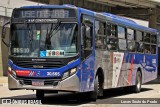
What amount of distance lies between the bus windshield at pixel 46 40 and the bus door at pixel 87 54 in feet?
1.55

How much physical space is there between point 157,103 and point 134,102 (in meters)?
0.89

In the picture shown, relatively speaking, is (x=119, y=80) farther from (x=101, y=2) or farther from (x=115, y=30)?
(x=101, y=2)

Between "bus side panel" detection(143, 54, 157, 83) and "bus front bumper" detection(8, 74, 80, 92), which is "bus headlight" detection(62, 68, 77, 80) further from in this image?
"bus side panel" detection(143, 54, 157, 83)

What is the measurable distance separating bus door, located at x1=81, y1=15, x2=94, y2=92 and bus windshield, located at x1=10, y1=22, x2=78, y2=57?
47 cm

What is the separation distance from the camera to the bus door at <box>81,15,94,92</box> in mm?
15688

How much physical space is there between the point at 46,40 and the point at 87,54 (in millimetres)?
1634

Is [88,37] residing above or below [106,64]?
above

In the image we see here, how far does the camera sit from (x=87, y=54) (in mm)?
16109

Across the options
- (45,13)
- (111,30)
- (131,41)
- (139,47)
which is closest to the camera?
(45,13)

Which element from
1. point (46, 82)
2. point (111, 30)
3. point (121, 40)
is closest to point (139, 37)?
point (121, 40)

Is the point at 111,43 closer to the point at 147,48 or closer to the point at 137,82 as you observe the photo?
the point at 137,82

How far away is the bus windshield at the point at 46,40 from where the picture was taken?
15.3 metres

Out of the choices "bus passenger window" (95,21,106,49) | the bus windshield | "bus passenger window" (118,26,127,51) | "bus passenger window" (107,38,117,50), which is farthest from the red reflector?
"bus passenger window" (118,26,127,51)

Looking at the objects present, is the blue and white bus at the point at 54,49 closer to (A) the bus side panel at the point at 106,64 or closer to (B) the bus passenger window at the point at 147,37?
(A) the bus side panel at the point at 106,64
